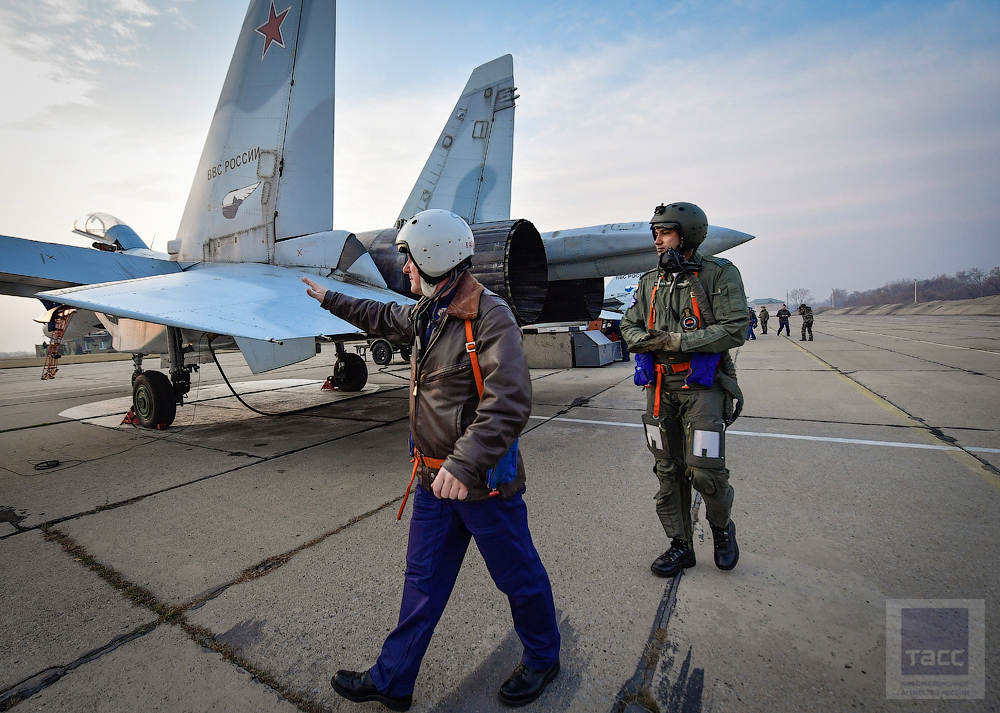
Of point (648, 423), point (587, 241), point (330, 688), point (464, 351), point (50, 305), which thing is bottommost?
point (330, 688)

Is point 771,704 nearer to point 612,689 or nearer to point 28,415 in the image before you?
point 612,689

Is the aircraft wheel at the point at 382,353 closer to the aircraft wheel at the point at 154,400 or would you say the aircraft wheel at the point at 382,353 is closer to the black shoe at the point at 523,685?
the aircraft wheel at the point at 154,400

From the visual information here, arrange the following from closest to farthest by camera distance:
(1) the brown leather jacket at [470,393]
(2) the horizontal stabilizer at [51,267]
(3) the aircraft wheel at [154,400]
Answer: (1) the brown leather jacket at [470,393], (2) the horizontal stabilizer at [51,267], (3) the aircraft wheel at [154,400]

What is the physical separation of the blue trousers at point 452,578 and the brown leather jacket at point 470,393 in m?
0.08

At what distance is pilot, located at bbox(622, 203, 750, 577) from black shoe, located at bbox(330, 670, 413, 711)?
139cm

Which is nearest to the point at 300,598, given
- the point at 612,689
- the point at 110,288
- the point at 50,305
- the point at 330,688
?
the point at 330,688

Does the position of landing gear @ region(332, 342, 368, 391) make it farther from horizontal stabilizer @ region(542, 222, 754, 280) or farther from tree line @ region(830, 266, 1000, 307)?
tree line @ region(830, 266, 1000, 307)

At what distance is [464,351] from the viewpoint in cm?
168

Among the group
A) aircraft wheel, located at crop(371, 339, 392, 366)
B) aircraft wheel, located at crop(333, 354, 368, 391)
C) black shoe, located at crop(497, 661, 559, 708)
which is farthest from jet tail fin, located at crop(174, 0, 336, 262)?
aircraft wheel, located at crop(371, 339, 392, 366)

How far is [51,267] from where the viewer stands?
A: 17.1 ft

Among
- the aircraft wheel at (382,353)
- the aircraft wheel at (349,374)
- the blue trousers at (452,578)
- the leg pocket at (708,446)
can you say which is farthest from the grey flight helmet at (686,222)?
the aircraft wheel at (382,353)

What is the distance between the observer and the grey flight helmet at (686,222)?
8.55ft

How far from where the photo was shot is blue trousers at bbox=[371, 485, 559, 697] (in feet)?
5.46

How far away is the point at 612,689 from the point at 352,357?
844 cm
